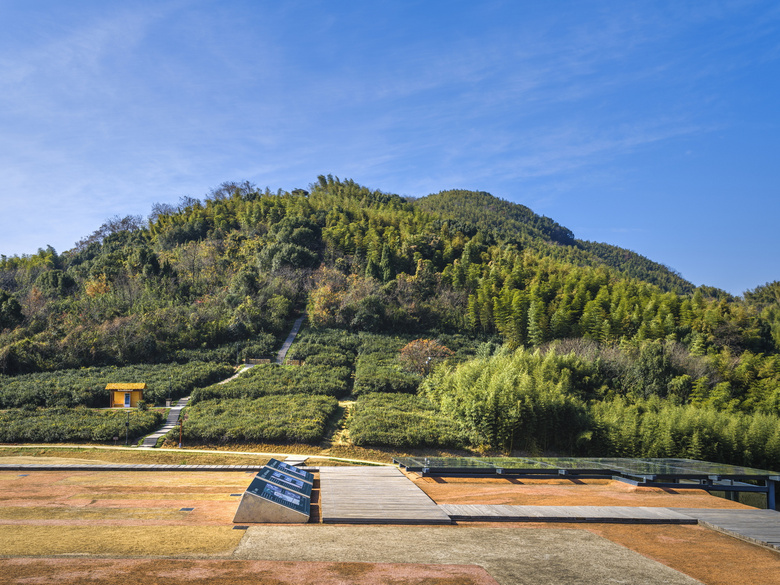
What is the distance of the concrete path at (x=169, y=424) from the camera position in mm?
20342

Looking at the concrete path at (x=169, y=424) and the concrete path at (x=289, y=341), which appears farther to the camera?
the concrete path at (x=289, y=341)

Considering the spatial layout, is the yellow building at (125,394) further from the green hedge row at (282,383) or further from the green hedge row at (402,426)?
the green hedge row at (402,426)

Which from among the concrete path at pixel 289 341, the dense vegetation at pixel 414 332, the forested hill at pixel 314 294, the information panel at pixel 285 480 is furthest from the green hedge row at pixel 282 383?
the information panel at pixel 285 480

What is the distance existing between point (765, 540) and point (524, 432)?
1200 cm

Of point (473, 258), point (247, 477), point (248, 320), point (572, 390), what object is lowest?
point (247, 477)

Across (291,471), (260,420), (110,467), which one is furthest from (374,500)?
(260,420)

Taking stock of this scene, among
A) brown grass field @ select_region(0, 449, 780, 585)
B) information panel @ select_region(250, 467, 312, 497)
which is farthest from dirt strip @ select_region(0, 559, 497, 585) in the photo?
information panel @ select_region(250, 467, 312, 497)

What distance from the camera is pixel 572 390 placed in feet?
84.0

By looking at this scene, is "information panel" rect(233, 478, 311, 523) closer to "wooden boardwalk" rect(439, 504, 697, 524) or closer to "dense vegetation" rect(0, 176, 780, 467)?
"wooden boardwalk" rect(439, 504, 697, 524)


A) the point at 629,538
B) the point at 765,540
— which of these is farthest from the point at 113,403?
the point at 765,540

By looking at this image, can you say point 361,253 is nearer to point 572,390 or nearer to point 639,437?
point 572,390

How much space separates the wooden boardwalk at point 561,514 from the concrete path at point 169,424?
1483 cm

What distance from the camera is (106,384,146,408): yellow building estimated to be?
25.0 meters

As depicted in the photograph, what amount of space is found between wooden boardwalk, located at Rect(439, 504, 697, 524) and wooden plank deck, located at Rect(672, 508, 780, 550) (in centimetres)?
42
